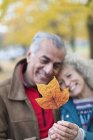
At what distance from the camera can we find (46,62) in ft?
9.22

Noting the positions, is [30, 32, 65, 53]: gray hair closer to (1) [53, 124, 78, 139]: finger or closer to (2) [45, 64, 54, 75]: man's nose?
(2) [45, 64, 54, 75]: man's nose

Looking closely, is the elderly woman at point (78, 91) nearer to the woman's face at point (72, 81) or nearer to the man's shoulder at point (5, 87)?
the woman's face at point (72, 81)

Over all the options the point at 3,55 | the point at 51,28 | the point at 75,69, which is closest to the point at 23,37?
the point at 51,28

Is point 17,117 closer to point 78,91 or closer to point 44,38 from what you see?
point 78,91

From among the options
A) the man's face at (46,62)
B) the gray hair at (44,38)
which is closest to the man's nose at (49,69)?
the man's face at (46,62)

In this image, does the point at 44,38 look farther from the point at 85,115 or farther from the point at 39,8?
the point at 39,8

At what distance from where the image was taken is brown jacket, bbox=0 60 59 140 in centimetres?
278

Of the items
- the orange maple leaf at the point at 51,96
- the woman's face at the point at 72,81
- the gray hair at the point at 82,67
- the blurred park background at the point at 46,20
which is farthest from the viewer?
the blurred park background at the point at 46,20

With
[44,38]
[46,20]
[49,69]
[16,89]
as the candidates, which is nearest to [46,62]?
[49,69]

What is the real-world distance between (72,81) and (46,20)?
34.9ft

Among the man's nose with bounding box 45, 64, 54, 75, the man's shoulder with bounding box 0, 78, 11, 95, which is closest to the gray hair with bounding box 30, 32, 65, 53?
the man's nose with bounding box 45, 64, 54, 75

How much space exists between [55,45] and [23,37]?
20.7 meters

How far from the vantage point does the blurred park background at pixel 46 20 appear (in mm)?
5844

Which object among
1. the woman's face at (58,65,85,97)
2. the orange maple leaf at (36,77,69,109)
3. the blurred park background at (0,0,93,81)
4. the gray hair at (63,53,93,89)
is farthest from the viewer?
the blurred park background at (0,0,93,81)
